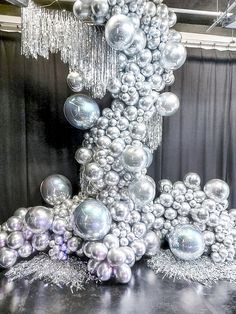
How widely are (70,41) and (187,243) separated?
1921mm

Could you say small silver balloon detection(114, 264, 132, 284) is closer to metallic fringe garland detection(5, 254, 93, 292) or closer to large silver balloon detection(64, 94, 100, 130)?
metallic fringe garland detection(5, 254, 93, 292)

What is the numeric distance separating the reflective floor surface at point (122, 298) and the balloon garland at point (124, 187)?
15cm

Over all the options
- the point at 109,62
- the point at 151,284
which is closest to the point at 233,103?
the point at 109,62

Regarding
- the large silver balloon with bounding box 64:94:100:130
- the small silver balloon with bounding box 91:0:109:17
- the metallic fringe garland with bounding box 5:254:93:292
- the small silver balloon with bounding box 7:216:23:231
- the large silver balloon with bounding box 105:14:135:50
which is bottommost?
the metallic fringe garland with bounding box 5:254:93:292

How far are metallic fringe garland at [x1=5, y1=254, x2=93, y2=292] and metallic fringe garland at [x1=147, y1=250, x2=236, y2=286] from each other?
2.11 feet

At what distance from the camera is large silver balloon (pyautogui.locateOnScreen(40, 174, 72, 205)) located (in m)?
2.82

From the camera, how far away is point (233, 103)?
3.40 metres

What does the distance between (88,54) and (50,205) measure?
1.48 metres

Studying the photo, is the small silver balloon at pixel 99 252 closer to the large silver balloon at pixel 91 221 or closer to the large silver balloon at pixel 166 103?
the large silver balloon at pixel 91 221

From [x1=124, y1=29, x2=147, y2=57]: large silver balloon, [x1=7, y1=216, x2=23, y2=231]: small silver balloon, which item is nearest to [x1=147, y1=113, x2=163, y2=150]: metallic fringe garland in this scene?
[x1=124, y1=29, x2=147, y2=57]: large silver balloon

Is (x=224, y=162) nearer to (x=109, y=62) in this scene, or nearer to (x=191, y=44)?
(x=191, y=44)

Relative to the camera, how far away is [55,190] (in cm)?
282

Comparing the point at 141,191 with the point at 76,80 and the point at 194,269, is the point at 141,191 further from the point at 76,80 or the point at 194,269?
the point at 76,80

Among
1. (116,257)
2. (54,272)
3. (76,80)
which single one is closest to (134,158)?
(116,257)
